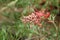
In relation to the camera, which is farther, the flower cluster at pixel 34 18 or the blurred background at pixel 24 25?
the blurred background at pixel 24 25

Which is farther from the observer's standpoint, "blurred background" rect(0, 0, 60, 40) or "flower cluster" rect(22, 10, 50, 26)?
"blurred background" rect(0, 0, 60, 40)

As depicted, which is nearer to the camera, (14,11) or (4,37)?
(4,37)

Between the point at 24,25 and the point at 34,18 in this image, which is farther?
the point at 24,25

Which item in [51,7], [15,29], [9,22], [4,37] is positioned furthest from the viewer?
[51,7]

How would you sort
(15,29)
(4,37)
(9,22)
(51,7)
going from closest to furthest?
(4,37) → (15,29) → (9,22) → (51,7)

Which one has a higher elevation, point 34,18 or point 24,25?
point 34,18

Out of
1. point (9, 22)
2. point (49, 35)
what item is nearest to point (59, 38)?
point (49, 35)

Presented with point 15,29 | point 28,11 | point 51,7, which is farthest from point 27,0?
point 51,7

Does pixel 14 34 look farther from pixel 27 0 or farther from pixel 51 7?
pixel 51 7

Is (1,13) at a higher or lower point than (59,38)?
higher

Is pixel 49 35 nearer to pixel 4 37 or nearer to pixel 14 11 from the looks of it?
pixel 4 37
